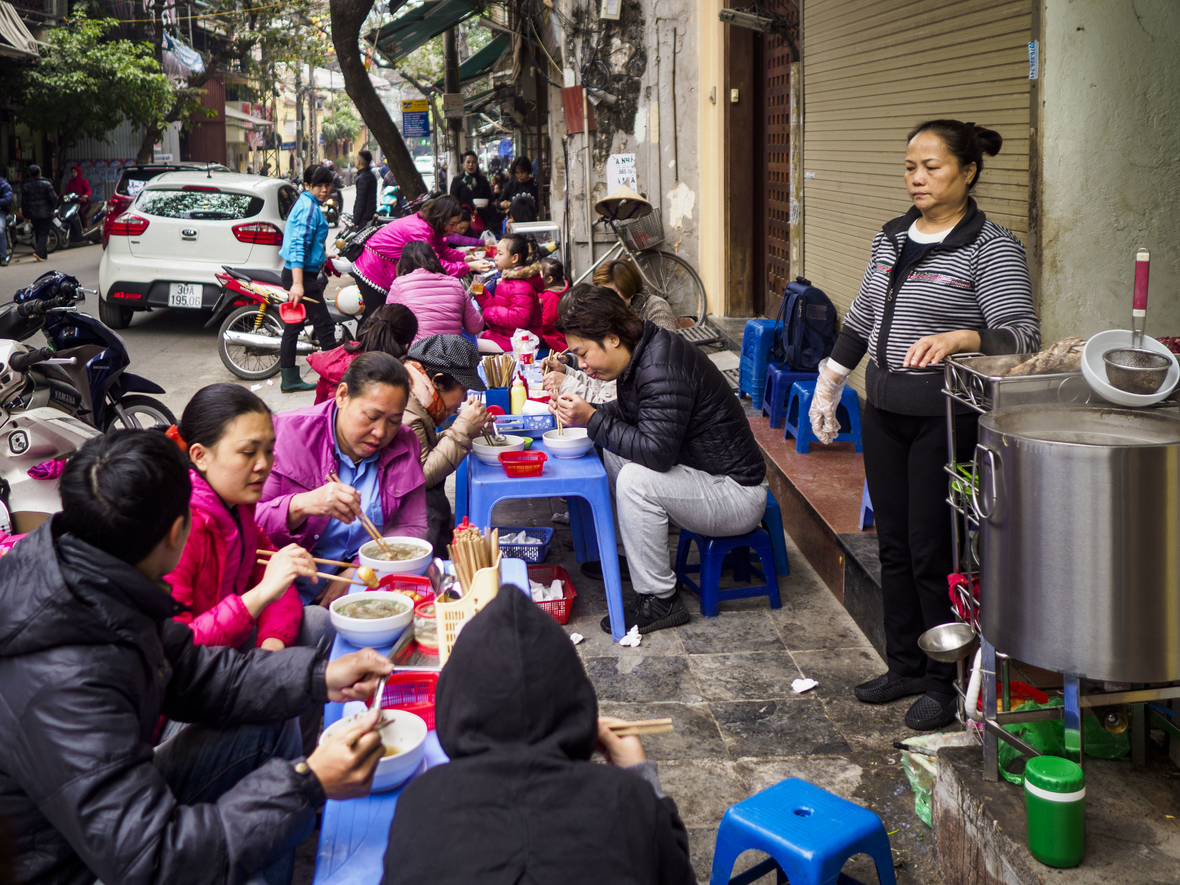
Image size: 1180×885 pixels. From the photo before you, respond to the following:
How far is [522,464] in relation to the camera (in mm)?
4258

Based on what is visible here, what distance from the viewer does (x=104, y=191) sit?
2983 centimetres

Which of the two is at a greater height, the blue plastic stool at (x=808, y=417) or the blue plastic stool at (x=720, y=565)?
the blue plastic stool at (x=808, y=417)

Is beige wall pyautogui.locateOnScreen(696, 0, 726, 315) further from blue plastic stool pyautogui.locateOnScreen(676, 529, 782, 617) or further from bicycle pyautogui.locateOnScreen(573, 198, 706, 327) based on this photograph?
blue plastic stool pyautogui.locateOnScreen(676, 529, 782, 617)

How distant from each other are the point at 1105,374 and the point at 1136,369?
8 centimetres

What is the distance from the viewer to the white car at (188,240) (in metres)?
10.5

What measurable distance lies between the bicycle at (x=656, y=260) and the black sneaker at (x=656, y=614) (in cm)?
603

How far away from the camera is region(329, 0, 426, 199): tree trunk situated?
1445 centimetres

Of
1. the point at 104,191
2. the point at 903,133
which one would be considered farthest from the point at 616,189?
the point at 104,191

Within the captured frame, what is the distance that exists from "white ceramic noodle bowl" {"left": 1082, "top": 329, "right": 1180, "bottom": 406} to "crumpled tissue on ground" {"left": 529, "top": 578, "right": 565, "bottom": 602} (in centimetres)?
263

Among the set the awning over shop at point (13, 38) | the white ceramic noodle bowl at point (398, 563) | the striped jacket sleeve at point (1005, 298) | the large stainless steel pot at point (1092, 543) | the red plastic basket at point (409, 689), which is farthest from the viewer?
the awning over shop at point (13, 38)

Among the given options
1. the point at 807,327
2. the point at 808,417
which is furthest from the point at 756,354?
the point at 808,417

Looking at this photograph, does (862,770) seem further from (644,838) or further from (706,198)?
(706,198)

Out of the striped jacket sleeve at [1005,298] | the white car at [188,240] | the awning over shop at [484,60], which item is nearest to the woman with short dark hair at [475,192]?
the awning over shop at [484,60]

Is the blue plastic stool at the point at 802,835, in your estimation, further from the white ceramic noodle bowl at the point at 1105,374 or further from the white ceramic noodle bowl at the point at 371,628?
the white ceramic noodle bowl at the point at 1105,374
